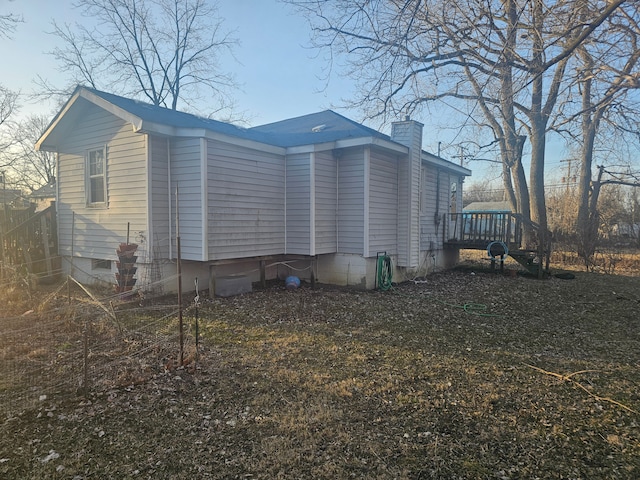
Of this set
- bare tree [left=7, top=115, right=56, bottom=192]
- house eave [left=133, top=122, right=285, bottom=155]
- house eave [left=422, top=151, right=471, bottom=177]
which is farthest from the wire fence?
bare tree [left=7, top=115, right=56, bottom=192]

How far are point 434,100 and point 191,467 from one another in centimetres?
887

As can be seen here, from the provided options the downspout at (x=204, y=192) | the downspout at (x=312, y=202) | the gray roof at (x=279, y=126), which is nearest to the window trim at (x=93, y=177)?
the gray roof at (x=279, y=126)

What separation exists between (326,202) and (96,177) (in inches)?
210

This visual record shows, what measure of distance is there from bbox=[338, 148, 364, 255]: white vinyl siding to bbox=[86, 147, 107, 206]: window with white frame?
541cm

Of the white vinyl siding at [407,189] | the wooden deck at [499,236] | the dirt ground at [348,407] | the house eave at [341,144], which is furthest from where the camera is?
the wooden deck at [499,236]

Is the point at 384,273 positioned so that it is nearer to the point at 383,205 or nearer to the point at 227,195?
the point at 383,205

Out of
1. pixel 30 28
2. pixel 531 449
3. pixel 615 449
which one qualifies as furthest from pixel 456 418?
pixel 30 28

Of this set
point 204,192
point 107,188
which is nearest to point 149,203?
point 204,192

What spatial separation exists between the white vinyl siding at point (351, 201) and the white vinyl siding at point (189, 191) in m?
3.48

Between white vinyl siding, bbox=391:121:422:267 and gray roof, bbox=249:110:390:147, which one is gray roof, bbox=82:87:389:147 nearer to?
gray roof, bbox=249:110:390:147

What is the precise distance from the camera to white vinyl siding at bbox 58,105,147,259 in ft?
26.1

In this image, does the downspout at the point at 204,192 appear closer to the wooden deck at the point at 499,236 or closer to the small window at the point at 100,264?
the small window at the point at 100,264

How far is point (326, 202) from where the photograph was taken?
927 centimetres

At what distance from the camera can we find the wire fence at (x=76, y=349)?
12.2ft
